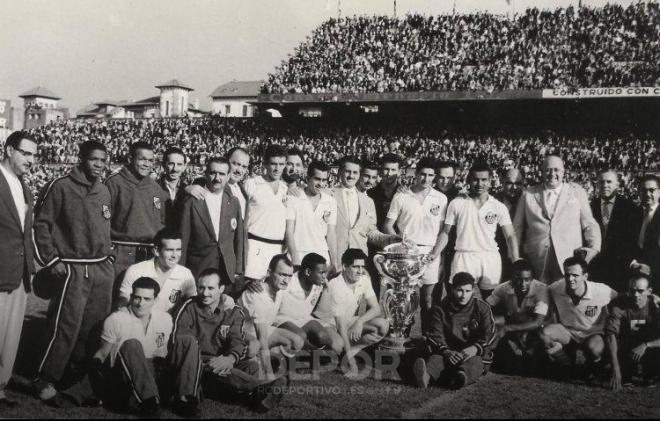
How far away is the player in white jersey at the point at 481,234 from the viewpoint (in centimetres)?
622

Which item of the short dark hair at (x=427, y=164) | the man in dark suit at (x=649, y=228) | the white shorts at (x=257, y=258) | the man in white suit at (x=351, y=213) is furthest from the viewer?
the man in white suit at (x=351, y=213)

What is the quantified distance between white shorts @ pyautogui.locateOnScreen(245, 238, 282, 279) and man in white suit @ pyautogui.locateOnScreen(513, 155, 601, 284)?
8.81 feet

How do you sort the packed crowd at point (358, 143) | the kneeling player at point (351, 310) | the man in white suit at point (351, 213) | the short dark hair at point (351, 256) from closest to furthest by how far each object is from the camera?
the kneeling player at point (351, 310) → the short dark hair at point (351, 256) → the man in white suit at point (351, 213) → the packed crowd at point (358, 143)

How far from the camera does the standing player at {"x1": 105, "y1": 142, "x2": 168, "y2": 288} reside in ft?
18.3

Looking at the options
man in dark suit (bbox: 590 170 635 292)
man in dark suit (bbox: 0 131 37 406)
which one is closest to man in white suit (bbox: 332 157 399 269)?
man in dark suit (bbox: 590 170 635 292)

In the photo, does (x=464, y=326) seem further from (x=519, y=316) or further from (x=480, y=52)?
(x=480, y=52)

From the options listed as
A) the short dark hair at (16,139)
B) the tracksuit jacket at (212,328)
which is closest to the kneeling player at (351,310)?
the tracksuit jacket at (212,328)

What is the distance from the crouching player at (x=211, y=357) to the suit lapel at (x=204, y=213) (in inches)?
27.4

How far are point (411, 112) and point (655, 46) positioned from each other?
450 inches

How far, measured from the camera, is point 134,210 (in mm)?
5590

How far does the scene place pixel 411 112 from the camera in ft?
107

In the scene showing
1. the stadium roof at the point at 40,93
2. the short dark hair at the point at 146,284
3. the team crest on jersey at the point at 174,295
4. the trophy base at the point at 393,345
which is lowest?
the trophy base at the point at 393,345

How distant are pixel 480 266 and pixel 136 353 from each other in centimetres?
337

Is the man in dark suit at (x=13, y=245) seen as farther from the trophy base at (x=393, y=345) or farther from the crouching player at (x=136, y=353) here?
the trophy base at (x=393, y=345)
